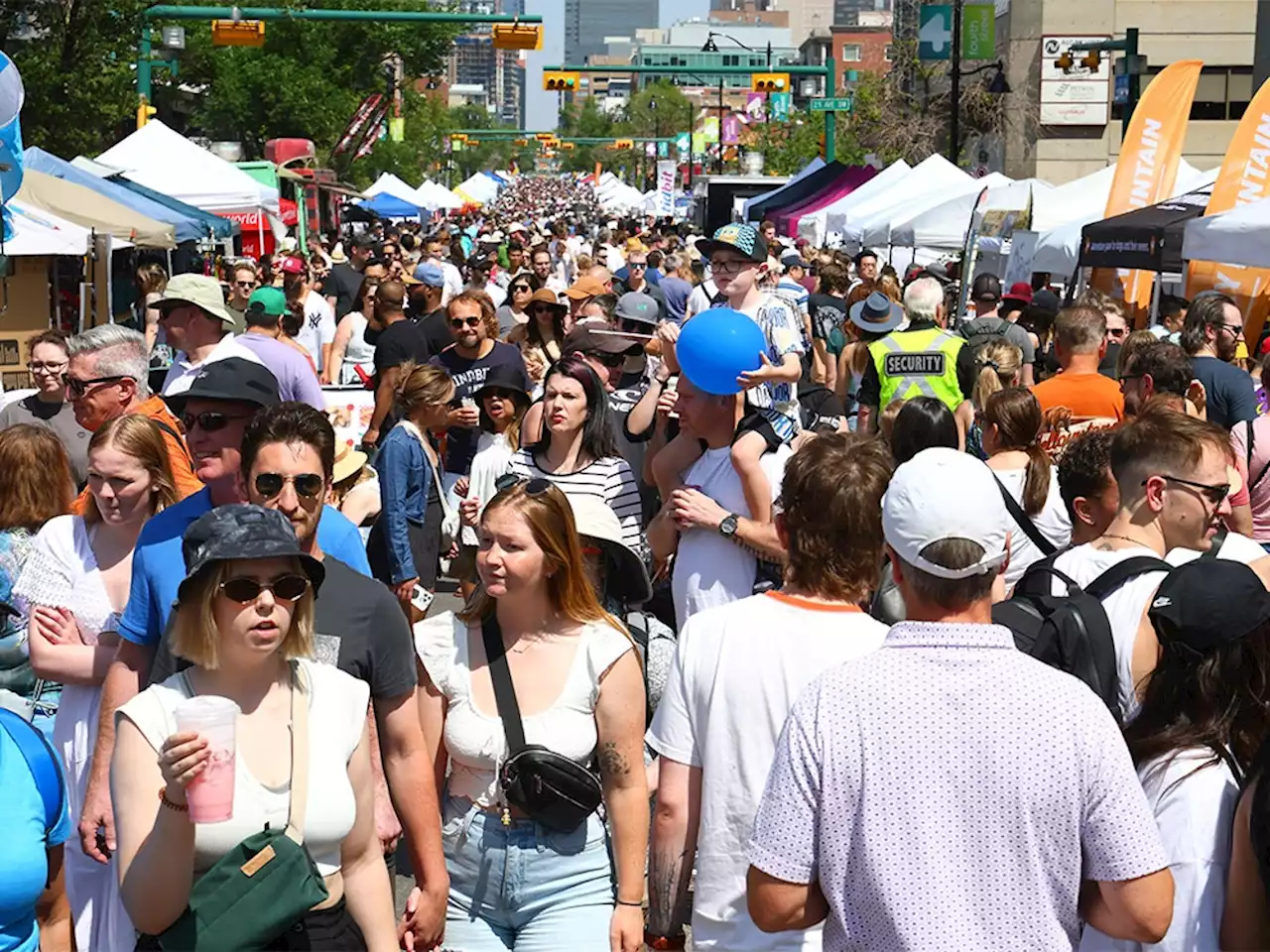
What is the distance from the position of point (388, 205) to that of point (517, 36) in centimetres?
2221

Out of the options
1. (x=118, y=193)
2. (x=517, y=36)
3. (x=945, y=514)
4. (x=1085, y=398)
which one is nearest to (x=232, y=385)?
(x=945, y=514)

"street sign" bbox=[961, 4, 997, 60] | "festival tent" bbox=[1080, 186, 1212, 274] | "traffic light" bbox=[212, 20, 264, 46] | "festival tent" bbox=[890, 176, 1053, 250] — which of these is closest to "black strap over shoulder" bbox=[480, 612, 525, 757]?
"festival tent" bbox=[1080, 186, 1212, 274]

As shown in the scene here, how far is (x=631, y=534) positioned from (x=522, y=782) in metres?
2.26

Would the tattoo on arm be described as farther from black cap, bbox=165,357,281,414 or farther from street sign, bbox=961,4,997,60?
street sign, bbox=961,4,997,60

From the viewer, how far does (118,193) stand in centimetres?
1717

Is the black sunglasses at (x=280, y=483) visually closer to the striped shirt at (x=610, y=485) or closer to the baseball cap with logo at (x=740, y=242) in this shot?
the striped shirt at (x=610, y=485)

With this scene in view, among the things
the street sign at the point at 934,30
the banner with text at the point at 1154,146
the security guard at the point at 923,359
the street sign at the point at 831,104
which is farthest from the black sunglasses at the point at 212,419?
the street sign at the point at 831,104

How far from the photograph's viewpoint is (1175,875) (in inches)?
127

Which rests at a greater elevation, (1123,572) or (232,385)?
(232,385)

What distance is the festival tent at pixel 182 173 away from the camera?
20688 millimetres

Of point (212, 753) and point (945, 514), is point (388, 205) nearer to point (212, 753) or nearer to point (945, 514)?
point (212, 753)

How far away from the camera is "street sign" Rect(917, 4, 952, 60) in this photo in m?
31.6

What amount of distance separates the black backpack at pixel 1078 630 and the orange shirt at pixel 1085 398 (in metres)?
3.75

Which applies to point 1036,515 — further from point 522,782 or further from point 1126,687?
point 522,782
